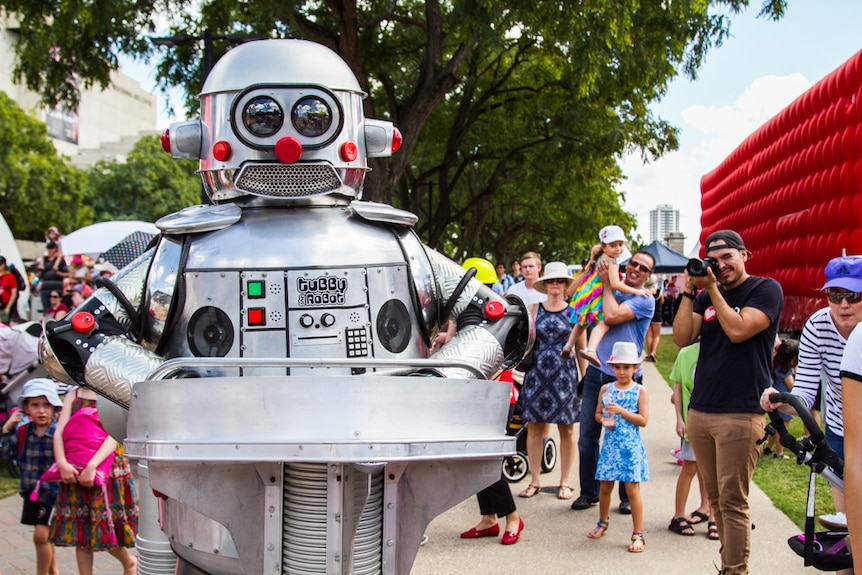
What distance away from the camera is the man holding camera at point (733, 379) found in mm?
4340

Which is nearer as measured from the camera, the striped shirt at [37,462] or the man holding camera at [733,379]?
the man holding camera at [733,379]

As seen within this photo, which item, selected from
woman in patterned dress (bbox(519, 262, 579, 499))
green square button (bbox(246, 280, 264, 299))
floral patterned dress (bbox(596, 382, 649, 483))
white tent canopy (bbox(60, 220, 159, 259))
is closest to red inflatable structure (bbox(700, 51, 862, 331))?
woman in patterned dress (bbox(519, 262, 579, 499))

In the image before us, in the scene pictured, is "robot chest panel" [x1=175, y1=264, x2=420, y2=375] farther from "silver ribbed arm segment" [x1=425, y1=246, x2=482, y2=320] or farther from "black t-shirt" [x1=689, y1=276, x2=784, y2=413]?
"black t-shirt" [x1=689, y1=276, x2=784, y2=413]

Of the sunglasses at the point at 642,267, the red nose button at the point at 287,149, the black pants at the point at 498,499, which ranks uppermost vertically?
the red nose button at the point at 287,149

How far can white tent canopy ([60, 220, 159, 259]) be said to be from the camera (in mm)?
12875

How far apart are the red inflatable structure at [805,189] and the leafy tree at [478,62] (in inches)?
72.0

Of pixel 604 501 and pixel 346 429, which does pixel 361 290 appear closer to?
pixel 346 429

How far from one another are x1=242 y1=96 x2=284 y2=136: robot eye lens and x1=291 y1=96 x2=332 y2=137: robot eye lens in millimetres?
73

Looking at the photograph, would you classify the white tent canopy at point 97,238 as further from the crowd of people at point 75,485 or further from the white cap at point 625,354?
the white cap at point 625,354

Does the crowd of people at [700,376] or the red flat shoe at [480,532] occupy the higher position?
the crowd of people at [700,376]

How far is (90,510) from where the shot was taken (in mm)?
4738

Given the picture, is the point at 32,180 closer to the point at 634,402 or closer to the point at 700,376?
the point at 634,402

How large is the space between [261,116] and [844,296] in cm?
253

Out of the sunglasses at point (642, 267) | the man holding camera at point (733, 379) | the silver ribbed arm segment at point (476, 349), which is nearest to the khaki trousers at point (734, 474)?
the man holding camera at point (733, 379)
